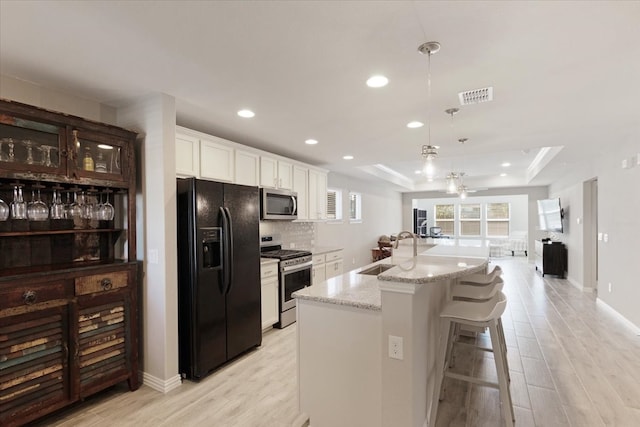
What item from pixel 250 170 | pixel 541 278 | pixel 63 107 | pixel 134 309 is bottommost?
pixel 541 278

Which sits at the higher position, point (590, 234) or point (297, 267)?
point (590, 234)

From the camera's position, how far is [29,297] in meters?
2.08

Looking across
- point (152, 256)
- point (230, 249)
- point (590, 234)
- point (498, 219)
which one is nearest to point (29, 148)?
point (152, 256)

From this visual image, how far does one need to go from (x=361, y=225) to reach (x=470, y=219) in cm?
679

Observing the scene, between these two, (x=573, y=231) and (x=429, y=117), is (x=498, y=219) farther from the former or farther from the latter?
(x=429, y=117)

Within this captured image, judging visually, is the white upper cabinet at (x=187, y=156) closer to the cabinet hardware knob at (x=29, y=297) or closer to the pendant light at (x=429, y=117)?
the cabinet hardware knob at (x=29, y=297)

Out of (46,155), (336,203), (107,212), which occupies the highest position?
(46,155)

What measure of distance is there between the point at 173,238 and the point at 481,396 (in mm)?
2835

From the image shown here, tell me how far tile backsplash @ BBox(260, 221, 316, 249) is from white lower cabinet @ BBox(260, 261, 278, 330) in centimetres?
86

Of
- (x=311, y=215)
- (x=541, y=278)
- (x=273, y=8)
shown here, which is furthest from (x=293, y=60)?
(x=541, y=278)

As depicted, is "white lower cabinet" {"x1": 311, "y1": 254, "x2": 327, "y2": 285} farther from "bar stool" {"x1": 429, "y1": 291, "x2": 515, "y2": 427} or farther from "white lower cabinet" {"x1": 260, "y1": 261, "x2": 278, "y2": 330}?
"bar stool" {"x1": 429, "y1": 291, "x2": 515, "y2": 427}

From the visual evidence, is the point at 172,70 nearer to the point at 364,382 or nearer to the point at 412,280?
the point at 412,280

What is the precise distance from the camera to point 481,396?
2.54 metres

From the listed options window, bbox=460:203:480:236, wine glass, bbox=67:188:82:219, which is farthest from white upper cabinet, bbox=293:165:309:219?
window, bbox=460:203:480:236
